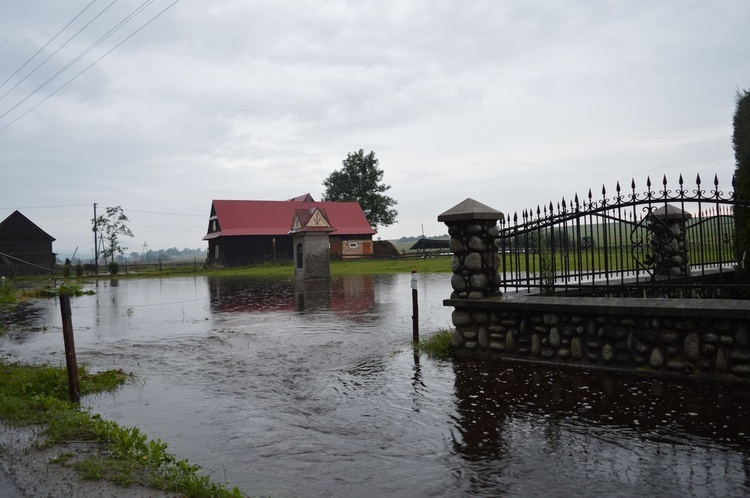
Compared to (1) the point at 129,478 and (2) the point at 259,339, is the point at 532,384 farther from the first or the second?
(2) the point at 259,339

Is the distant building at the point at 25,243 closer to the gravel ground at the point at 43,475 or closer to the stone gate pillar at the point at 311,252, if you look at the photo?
the stone gate pillar at the point at 311,252

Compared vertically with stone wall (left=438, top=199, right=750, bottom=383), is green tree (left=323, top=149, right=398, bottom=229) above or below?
above

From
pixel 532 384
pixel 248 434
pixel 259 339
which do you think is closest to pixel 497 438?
pixel 532 384

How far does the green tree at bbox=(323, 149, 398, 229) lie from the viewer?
74.0 m

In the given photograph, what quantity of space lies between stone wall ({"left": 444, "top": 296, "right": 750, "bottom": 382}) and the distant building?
5498cm

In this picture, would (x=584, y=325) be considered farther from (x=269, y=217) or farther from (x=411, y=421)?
(x=269, y=217)

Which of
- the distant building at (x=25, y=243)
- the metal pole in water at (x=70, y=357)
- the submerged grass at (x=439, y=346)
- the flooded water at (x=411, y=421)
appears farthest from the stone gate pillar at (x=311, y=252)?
the distant building at (x=25, y=243)

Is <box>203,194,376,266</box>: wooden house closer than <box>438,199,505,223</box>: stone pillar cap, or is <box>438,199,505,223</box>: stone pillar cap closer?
<box>438,199,505,223</box>: stone pillar cap

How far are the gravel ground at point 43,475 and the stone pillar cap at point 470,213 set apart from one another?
5524mm

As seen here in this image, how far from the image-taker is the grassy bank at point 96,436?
3.92m

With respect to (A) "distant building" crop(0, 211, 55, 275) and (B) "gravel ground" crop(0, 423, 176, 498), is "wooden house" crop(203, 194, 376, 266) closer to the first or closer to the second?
(A) "distant building" crop(0, 211, 55, 275)

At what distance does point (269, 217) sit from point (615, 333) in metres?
50.6

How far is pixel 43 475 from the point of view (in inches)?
161

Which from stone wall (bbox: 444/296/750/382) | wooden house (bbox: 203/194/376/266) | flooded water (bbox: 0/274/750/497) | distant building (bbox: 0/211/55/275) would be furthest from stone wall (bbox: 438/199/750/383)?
distant building (bbox: 0/211/55/275)
